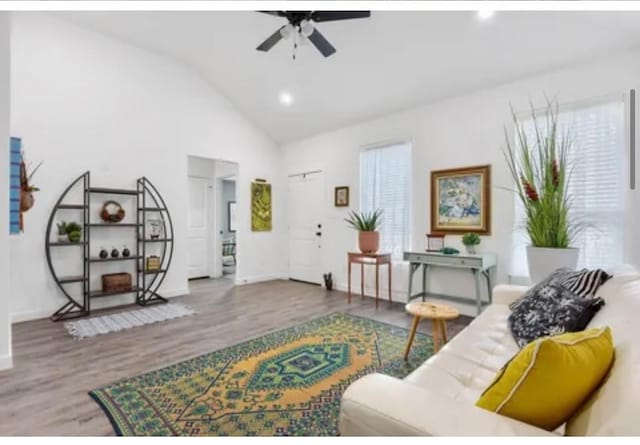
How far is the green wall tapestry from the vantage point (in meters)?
5.95

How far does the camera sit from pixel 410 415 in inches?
36.9

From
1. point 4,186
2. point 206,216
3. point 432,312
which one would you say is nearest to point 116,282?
point 4,186

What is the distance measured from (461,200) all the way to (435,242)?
62 cm

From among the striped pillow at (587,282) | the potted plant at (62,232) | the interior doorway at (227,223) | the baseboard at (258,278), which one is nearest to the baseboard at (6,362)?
the potted plant at (62,232)

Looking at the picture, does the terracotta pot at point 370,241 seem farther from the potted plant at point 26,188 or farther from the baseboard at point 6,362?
the potted plant at point 26,188

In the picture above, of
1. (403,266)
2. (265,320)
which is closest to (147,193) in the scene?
(265,320)

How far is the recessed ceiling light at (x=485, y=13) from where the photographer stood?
2.85m

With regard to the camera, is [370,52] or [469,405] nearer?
[469,405]

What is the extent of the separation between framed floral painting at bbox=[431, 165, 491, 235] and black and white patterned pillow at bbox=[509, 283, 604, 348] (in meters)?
1.89

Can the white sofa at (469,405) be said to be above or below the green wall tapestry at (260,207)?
below

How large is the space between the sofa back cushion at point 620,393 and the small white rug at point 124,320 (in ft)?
12.5

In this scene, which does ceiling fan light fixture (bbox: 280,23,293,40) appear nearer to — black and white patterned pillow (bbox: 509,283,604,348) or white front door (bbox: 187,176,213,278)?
black and white patterned pillow (bbox: 509,283,604,348)

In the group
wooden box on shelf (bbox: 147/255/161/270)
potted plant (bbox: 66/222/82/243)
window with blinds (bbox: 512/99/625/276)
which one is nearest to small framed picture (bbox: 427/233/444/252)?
window with blinds (bbox: 512/99/625/276)

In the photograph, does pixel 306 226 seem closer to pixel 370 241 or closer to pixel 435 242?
pixel 370 241
